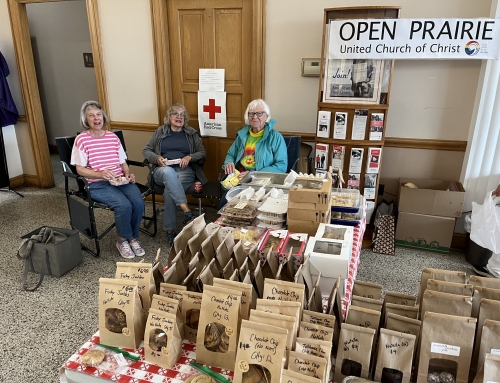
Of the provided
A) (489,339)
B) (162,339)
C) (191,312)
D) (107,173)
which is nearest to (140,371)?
(162,339)

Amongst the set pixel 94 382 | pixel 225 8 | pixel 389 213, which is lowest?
pixel 389 213

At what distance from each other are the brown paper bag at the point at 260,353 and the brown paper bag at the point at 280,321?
5 cm

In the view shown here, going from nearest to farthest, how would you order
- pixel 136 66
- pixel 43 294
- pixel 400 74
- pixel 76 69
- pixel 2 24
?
pixel 43 294 < pixel 400 74 < pixel 136 66 < pixel 2 24 < pixel 76 69

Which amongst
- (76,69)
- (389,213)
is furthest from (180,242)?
(76,69)

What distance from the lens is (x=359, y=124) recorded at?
2.88 metres

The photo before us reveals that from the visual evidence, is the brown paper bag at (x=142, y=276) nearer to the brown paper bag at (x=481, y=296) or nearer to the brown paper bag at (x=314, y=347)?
the brown paper bag at (x=314, y=347)

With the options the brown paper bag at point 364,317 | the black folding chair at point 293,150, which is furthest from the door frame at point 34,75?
the brown paper bag at point 364,317

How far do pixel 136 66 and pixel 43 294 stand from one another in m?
2.23

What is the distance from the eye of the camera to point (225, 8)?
328 cm

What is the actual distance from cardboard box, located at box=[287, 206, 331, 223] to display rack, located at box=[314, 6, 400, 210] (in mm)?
1277

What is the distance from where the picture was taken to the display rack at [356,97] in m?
2.75

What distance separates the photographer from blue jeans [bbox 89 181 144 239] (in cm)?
288

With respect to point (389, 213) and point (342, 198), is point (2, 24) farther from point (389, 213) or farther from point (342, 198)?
point (389, 213)

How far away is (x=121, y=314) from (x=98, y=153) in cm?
205
